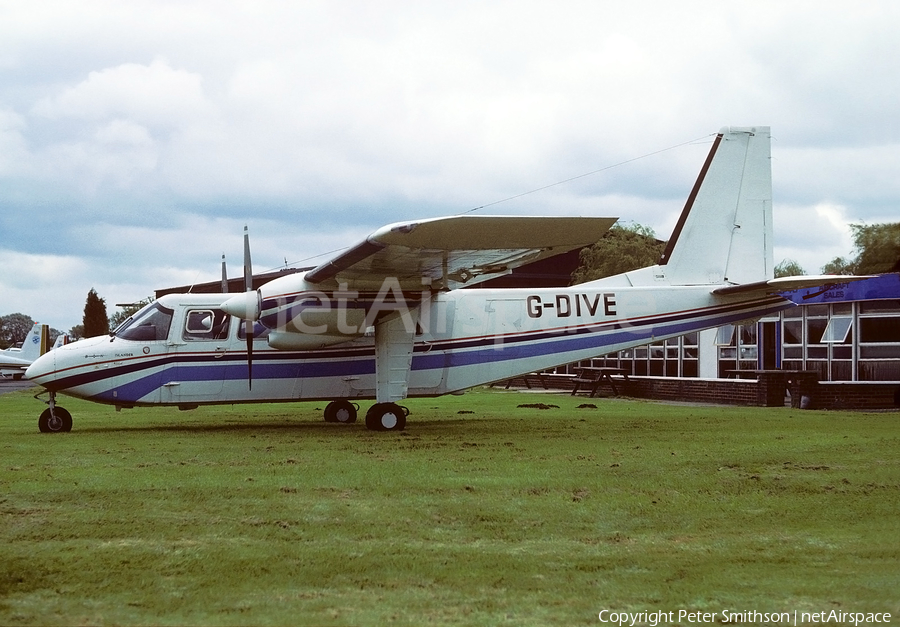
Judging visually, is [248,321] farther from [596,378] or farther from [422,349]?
[596,378]

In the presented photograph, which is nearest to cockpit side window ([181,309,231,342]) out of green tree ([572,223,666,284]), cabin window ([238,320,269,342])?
cabin window ([238,320,269,342])

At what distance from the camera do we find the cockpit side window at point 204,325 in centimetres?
1686

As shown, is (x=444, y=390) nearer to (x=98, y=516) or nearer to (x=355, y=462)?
(x=355, y=462)

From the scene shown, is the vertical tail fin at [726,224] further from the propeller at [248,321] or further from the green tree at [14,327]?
the green tree at [14,327]

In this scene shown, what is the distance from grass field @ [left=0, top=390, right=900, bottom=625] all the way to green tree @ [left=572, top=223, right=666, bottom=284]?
38.2 m

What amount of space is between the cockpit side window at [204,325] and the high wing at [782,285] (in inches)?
384

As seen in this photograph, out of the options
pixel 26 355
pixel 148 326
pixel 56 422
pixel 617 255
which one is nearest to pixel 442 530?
pixel 148 326

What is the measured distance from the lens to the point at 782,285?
17.3 m

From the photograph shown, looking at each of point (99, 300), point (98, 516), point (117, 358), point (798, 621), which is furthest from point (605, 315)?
point (99, 300)

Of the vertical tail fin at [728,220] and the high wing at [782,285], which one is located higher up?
the vertical tail fin at [728,220]

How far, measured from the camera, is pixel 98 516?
24.5 ft

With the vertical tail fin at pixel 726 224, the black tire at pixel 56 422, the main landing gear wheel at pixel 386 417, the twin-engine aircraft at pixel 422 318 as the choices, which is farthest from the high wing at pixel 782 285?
the black tire at pixel 56 422

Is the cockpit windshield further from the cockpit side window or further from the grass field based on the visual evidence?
the grass field

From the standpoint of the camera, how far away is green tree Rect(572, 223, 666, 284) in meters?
51.8
